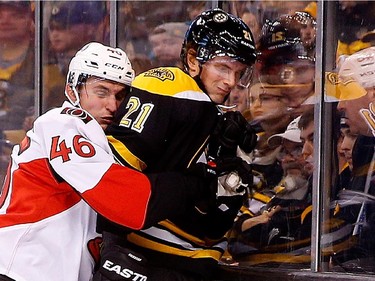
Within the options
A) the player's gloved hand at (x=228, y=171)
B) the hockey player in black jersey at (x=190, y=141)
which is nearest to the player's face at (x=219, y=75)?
the hockey player in black jersey at (x=190, y=141)

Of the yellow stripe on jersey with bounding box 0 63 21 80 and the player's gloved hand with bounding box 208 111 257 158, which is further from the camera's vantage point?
the yellow stripe on jersey with bounding box 0 63 21 80

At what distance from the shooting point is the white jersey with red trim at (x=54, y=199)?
2891 mm

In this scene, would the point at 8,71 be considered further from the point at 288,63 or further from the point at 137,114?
the point at 137,114

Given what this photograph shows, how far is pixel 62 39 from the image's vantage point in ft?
15.1

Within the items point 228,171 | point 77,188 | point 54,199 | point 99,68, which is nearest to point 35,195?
point 54,199


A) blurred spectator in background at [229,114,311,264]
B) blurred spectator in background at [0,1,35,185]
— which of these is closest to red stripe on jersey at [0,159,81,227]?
blurred spectator in background at [229,114,311,264]

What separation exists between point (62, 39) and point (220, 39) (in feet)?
5.48

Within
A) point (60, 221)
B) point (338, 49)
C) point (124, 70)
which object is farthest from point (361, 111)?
point (60, 221)

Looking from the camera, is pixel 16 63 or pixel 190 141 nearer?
pixel 190 141

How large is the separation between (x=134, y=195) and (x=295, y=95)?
101cm

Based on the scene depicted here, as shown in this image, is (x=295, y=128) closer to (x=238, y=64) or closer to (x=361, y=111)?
(x=361, y=111)

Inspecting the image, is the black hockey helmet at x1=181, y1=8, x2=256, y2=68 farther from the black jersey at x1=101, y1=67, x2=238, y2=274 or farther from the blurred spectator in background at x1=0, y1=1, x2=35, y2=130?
the blurred spectator in background at x1=0, y1=1, x2=35, y2=130

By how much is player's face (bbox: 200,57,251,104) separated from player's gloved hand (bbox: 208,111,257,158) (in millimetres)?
92

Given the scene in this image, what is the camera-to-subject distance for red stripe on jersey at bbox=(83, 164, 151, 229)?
111 inches
